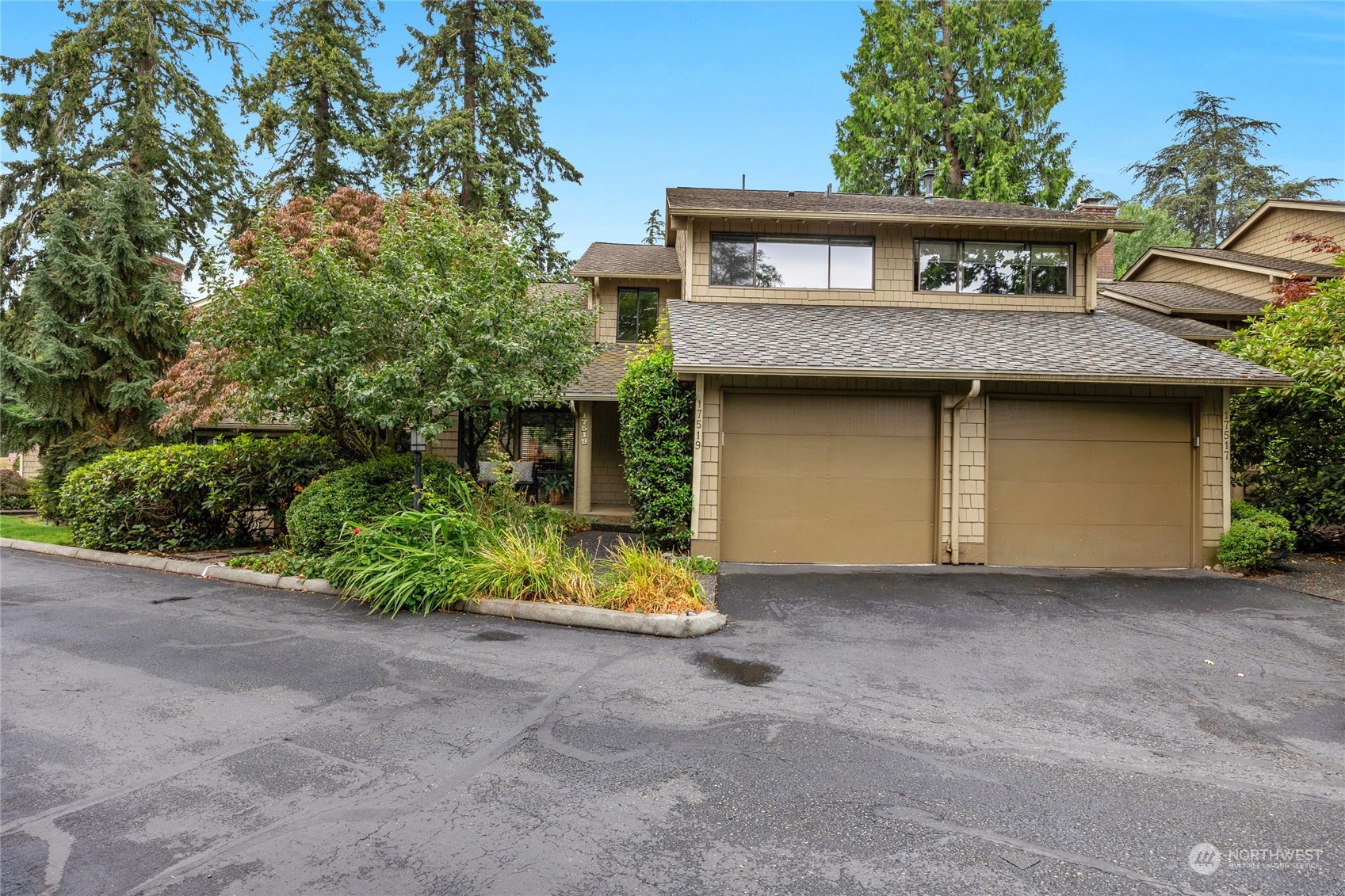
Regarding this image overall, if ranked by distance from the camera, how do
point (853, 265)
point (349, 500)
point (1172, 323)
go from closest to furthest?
point (349, 500)
point (853, 265)
point (1172, 323)

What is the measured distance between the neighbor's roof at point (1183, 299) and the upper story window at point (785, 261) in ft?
31.3

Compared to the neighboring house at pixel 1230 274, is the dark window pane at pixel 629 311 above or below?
below

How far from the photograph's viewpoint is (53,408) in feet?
46.4

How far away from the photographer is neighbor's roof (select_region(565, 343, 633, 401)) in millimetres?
13023

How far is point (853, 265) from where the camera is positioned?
38.8 feet

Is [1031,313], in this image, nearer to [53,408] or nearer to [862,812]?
[862,812]

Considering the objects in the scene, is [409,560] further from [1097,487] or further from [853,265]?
[1097,487]

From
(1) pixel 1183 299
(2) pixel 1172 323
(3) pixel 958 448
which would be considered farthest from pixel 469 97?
(1) pixel 1183 299

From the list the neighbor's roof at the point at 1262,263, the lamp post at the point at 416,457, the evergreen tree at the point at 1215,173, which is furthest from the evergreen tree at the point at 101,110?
the evergreen tree at the point at 1215,173

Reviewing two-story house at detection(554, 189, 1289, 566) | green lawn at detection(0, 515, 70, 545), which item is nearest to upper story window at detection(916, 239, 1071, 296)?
two-story house at detection(554, 189, 1289, 566)

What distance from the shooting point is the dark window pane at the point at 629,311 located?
16.2 m

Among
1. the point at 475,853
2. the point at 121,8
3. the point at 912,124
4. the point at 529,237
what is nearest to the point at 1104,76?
the point at 912,124

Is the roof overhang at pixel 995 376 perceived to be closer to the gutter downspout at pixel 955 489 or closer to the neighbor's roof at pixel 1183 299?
the gutter downspout at pixel 955 489

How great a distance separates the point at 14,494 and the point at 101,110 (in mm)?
9996
